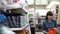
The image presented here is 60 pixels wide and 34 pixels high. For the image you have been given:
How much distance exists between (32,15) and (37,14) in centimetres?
38

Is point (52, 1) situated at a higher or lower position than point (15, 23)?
higher

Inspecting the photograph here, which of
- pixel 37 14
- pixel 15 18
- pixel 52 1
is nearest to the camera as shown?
pixel 15 18

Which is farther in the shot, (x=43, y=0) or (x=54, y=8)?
(x=43, y=0)

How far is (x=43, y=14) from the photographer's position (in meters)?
6.47

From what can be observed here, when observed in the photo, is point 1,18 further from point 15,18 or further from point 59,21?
point 59,21

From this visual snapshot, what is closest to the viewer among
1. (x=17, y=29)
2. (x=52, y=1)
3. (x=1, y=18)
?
(x=1, y=18)

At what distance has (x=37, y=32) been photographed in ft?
19.0

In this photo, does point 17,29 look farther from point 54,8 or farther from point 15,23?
point 54,8

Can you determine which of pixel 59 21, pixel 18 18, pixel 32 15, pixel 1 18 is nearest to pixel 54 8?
pixel 59 21

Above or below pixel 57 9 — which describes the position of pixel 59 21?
below

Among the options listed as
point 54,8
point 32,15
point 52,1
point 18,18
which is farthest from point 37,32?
point 18,18

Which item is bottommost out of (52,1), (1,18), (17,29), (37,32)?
(37,32)

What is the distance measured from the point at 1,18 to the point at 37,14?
4683 millimetres

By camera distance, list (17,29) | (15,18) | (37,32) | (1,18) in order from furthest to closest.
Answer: (37,32)
(15,18)
(17,29)
(1,18)
